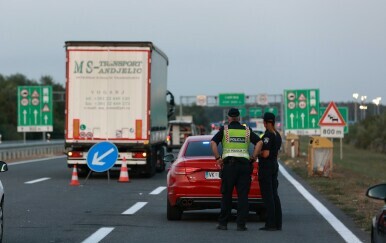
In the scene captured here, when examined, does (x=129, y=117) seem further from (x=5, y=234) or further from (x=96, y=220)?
(x=5, y=234)

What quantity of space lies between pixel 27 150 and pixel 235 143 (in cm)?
3681

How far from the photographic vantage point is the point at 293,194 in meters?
21.7

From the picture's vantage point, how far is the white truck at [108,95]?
27.0 metres

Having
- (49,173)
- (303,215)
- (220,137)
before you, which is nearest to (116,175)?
(49,173)

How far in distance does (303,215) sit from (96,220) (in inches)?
142

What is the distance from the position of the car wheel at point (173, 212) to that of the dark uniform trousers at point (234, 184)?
1528 millimetres

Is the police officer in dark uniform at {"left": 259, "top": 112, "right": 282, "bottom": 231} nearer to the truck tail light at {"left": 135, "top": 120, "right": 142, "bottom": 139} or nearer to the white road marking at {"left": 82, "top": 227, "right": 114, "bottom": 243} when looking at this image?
the white road marking at {"left": 82, "top": 227, "right": 114, "bottom": 243}

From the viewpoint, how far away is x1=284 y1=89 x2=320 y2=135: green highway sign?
158 feet

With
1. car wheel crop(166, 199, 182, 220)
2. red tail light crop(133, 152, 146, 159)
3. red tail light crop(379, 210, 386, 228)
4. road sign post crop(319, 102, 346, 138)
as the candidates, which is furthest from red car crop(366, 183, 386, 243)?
road sign post crop(319, 102, 346, 138)

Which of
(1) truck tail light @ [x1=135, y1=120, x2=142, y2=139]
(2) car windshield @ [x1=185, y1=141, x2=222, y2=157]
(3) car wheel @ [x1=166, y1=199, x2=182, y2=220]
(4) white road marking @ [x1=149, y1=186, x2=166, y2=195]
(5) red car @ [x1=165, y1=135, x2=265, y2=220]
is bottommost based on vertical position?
(4) white road marking @ [x1=149, y1=186, x2=166, y2=195]

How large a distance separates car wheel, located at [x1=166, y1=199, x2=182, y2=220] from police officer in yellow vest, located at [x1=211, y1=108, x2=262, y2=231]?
1.50 meters

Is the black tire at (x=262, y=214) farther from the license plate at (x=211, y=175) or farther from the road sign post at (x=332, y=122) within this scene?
the road sign post at (x=332, y=122)

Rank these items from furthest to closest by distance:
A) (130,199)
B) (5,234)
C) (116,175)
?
1. (116,175)
2. (130,199)
3. (5,234)

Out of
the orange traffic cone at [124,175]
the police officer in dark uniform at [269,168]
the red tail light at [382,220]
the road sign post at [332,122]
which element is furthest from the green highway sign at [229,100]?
the red tail light at [382,220]
